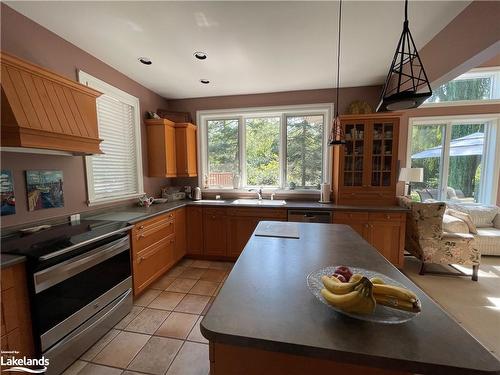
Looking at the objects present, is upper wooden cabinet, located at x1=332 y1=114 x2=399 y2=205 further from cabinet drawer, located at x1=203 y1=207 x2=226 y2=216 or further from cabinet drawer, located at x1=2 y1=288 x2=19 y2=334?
cabinet drawer, located at x1=2 y1=288 x2=19 y2=334

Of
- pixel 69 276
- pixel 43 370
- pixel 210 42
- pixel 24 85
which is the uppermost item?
pixel 210 42

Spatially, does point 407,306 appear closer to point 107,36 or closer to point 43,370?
point 43,370

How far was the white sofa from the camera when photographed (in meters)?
3.12

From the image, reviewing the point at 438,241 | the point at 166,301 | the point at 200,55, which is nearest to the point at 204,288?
the point at 166,301

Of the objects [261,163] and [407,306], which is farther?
[261,163]

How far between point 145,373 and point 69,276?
87 centimetres

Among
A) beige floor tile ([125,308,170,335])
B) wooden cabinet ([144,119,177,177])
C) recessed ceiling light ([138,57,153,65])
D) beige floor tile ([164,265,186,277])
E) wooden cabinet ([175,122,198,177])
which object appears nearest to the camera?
beige floor tile ([125,308,170,335])

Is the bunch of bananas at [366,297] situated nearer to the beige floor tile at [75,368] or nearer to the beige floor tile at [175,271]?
the beige floor tile at [75,368]

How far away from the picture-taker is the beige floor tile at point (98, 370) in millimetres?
1555

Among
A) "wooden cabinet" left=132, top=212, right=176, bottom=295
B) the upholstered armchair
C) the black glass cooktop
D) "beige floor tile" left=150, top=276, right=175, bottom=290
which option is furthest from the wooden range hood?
the upholstered armchair

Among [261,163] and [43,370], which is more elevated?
[261,163]

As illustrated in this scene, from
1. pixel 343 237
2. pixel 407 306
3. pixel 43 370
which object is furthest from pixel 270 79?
pixel 43 370

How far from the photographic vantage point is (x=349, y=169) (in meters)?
3.32

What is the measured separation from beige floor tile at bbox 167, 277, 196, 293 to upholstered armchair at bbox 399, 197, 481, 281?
9.90 feet
